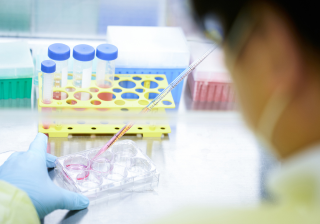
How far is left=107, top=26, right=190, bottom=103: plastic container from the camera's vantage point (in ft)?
5.74

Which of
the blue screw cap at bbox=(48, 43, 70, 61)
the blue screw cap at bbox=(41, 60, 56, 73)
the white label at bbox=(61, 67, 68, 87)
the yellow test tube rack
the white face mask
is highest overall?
the white face mask

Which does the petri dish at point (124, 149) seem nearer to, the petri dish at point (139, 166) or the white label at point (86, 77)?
the petri dish at point (139, 166)

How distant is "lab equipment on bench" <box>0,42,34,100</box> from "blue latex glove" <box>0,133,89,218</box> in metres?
0.43

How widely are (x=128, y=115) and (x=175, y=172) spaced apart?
27cm

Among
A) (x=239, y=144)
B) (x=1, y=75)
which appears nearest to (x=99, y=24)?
A: (x=1, y=75)

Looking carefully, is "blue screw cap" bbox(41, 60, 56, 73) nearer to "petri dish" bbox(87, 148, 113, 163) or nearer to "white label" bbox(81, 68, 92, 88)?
"white label" bbox(81, 68, 92, 88)

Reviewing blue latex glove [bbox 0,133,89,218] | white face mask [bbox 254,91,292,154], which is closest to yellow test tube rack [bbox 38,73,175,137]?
blue latex glove [bbox 0,133,89,218]

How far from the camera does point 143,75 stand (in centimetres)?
176

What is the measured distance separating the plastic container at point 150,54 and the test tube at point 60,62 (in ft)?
0.76

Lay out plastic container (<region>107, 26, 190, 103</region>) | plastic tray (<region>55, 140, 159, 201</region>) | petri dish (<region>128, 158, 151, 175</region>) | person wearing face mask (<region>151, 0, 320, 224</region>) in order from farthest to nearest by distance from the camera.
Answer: plastic container (<region>107, 26, 190, 103</region>)
petri dish (<region>128, 158, 151, 175</region>)
plastic tray (<region>55, 140, 159, 201</region>)
person wearing face mask (<region>151, 0, 320, 224</region>)

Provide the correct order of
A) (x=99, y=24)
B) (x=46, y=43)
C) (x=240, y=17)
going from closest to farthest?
(x=240, y=17) → (x=46, y=43) → (x=99, y=24)

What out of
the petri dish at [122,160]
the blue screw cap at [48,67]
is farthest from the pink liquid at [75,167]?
the blue screw cap at [48,67]

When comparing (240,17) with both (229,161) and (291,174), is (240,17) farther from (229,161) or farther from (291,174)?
(229,161)

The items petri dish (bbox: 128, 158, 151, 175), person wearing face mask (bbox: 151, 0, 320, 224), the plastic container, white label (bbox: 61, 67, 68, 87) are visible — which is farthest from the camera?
the plastic container
